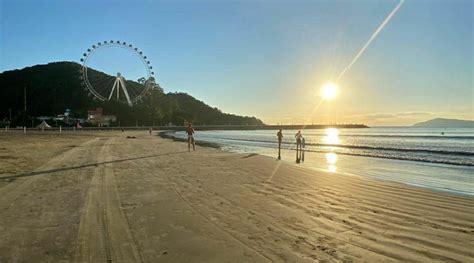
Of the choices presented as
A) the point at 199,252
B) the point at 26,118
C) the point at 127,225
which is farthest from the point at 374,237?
the point at 26,118

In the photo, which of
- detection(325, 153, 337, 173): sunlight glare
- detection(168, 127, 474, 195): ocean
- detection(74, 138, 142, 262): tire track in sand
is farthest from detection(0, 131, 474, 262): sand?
detection(325, 153, 337, 173): sunlight glare

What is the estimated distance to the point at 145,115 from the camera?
155500 mm

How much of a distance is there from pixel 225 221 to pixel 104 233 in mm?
2076

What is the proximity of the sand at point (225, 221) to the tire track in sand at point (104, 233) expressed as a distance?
2 centimetres

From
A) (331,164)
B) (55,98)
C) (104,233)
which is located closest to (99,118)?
(55,98)

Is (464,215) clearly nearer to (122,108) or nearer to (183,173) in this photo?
(183,173)

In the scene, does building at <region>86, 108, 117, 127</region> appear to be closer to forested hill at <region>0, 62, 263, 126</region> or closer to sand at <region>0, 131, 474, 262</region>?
forested hill at <region>0, 62, 263, 126</region>

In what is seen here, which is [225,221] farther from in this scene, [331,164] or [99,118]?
[99,118]

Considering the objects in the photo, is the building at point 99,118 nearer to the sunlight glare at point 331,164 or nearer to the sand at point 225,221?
the sunlight glare at point 331,164

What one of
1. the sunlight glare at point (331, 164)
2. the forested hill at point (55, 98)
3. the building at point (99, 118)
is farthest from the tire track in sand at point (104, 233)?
the forested hill at point (55, 98)

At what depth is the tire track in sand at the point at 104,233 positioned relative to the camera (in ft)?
16.2

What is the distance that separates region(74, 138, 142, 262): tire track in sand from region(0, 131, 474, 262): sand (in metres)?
0.02

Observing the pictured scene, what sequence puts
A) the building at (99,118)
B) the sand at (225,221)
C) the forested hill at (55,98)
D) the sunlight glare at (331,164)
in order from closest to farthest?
the sand at (225,221), the sunlight glare at (331,164), the building at (99,118), the forested hill at (55,98)

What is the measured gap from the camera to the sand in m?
5.11
